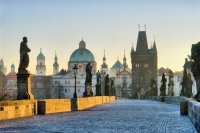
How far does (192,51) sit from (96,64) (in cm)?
17350

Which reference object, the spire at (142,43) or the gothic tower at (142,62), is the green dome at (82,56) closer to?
the gothic tower at (142,62)

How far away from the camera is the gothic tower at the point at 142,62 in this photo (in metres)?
176

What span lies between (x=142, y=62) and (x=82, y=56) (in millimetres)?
25434

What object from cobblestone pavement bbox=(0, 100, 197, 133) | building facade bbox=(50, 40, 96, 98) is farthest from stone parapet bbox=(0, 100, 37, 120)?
building facade bbox=(50, 40, 96, 98)

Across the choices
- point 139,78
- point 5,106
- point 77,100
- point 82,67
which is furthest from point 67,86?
point 5,106

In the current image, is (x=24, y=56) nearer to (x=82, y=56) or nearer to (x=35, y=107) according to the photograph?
(x=35, y=107)

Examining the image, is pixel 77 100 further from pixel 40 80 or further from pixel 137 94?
pixel 40 80

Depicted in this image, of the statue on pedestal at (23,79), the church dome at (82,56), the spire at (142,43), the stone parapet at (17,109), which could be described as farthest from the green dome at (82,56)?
the stone parapet at (17,109)

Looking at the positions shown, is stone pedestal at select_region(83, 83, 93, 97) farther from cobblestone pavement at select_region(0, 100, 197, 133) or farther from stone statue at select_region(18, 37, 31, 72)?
cobblestone pavement at select_region(0, 100, 197, 133)

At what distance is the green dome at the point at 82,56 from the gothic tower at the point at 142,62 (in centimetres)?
1877

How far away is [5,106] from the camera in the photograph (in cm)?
1930

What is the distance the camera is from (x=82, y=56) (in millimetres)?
187375

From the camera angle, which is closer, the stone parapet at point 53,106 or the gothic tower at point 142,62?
the stone parapet at point 53,106

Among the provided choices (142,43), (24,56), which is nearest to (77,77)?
(142,43)
